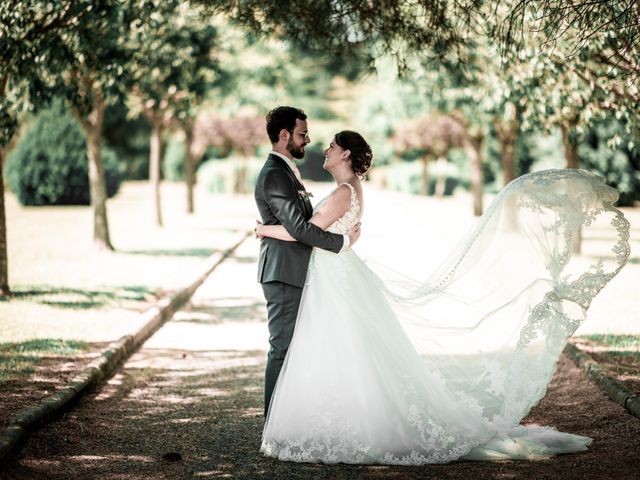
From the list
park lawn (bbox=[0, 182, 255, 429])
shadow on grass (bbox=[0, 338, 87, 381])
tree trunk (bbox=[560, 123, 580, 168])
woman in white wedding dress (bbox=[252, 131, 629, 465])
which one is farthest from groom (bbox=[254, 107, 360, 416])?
tree trunk (bbox=[560, 123, 580, 168])

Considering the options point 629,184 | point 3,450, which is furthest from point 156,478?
point 629,184

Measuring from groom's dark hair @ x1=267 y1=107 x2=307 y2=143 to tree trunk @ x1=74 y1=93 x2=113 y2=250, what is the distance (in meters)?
11.5

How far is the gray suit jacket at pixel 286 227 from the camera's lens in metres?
5.53

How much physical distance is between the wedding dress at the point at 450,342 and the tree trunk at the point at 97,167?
38.3ft

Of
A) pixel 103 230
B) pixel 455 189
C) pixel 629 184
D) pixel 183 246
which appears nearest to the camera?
pixel 103 230

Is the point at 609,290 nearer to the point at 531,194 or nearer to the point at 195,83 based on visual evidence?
the point at 531,194

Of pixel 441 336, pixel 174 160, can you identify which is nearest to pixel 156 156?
pixel 441 336

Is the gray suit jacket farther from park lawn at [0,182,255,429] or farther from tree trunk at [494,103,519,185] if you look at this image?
tree trunk at [494,103,519,185]

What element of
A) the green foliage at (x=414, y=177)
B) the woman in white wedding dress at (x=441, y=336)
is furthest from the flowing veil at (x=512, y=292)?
the green foliage at (x=414, y=177)

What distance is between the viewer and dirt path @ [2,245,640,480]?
16.8ft

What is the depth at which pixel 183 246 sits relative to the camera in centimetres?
1909

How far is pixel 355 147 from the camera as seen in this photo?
5785 millimetres

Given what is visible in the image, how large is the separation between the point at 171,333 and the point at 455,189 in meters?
44.5

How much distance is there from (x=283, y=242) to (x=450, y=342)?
145 cm
